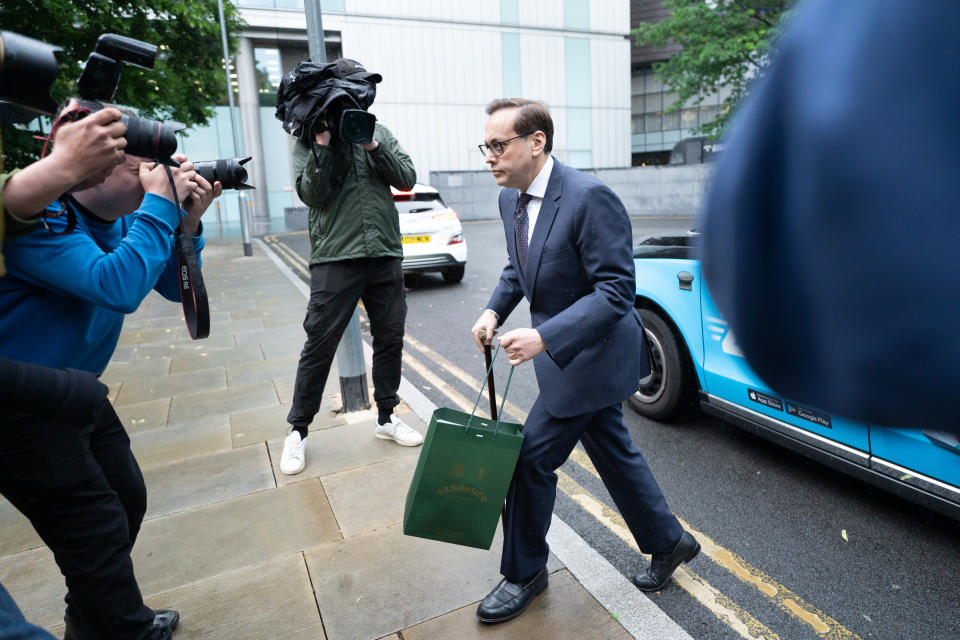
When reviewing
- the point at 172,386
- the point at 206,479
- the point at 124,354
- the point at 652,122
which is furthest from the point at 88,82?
the point at 652,122

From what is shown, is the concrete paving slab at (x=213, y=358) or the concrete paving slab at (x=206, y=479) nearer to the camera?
the concrete paving slab at (x=206, y=479)

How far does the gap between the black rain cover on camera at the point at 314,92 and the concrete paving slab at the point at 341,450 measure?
72.0 inches

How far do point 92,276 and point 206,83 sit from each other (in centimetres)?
1611

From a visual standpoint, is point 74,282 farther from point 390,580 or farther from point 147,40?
point 147,40

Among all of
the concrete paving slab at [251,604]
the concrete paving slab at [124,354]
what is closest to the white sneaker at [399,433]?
the concrete paving slab at [251,604]

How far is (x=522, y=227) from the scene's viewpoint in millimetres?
2375

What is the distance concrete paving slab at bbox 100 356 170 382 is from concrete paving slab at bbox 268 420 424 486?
7.84 feet

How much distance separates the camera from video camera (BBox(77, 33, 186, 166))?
1.73 meters

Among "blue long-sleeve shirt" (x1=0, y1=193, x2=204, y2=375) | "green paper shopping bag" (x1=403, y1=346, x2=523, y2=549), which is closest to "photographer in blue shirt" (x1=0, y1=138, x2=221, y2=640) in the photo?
"blue long-sleeve shirt" (x1=0, y1=193, x2=204, y2=375)

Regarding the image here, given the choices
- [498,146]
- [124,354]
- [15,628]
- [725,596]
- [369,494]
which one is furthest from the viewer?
[124,354]

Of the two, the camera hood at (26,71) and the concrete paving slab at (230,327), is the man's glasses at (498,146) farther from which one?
the concrete paving slab at (230,327)

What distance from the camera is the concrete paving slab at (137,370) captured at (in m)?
5.73

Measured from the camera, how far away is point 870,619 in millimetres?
2348

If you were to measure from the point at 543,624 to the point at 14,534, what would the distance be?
2.63m
